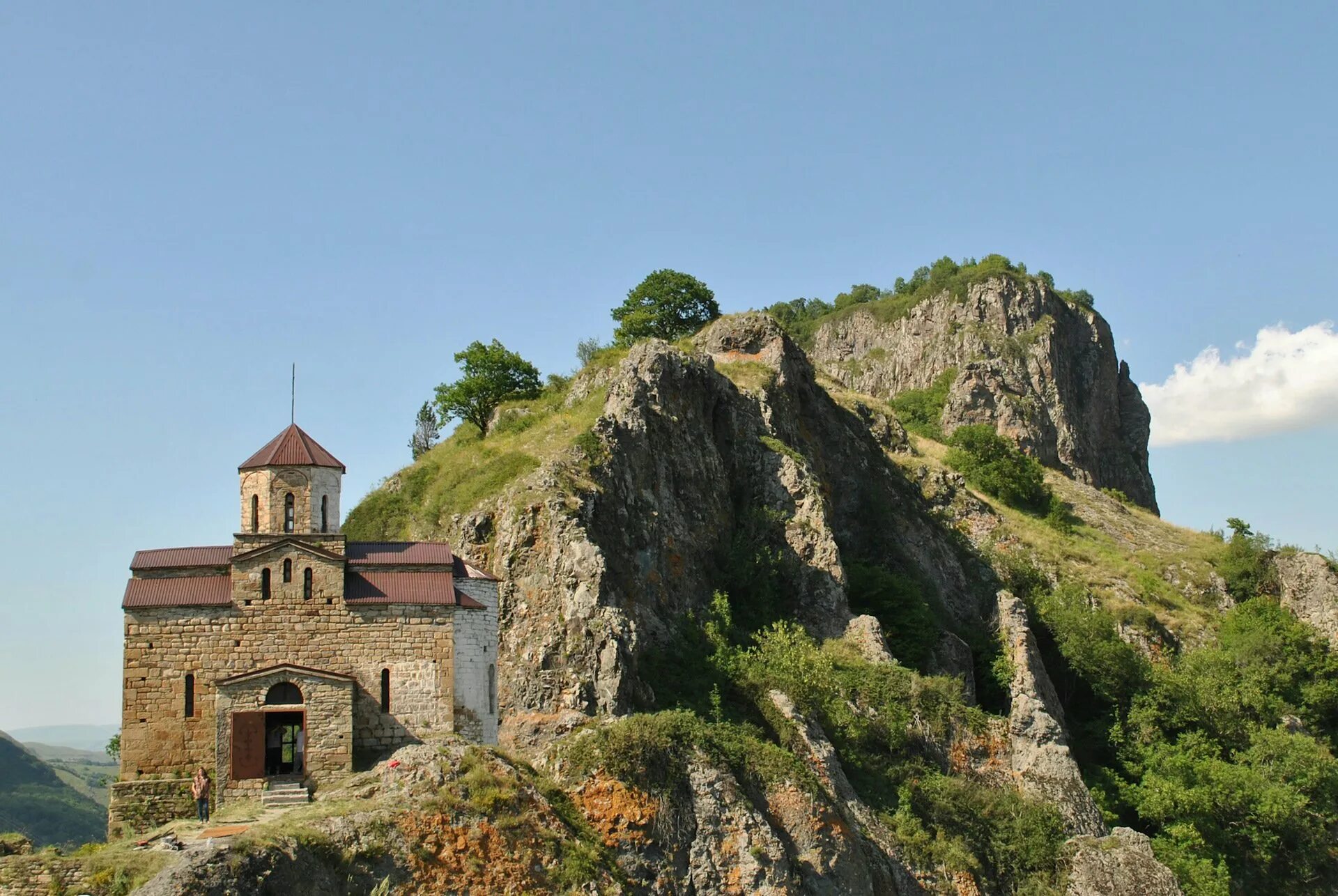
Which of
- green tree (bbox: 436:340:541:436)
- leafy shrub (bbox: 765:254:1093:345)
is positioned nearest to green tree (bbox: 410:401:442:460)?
green tree (bbox: 436:340:541:436)

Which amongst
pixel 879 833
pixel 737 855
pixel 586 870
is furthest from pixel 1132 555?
pixel 586 870

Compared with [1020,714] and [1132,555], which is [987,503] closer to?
[1132,555]

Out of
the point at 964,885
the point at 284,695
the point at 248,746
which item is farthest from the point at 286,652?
the point at 964,885

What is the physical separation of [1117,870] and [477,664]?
71.0ft

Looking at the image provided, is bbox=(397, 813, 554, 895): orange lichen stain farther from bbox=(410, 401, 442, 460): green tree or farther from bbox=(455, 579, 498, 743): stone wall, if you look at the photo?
bbox=(410, 401, 442, 460): green tree

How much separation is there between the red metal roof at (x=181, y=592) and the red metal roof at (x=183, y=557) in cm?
32

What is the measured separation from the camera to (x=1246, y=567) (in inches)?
2783

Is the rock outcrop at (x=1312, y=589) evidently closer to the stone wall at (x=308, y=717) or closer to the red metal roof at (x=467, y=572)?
the red metal roof at (x=467, y=572)

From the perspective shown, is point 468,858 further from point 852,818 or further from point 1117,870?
point 1117,870

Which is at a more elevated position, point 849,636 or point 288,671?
point 849,636

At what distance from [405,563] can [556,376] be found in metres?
27.7

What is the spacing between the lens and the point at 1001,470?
7619cm

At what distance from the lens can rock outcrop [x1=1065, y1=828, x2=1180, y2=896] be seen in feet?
135

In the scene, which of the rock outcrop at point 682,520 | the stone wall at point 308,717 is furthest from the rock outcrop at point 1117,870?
the stone wall at point 308,717
